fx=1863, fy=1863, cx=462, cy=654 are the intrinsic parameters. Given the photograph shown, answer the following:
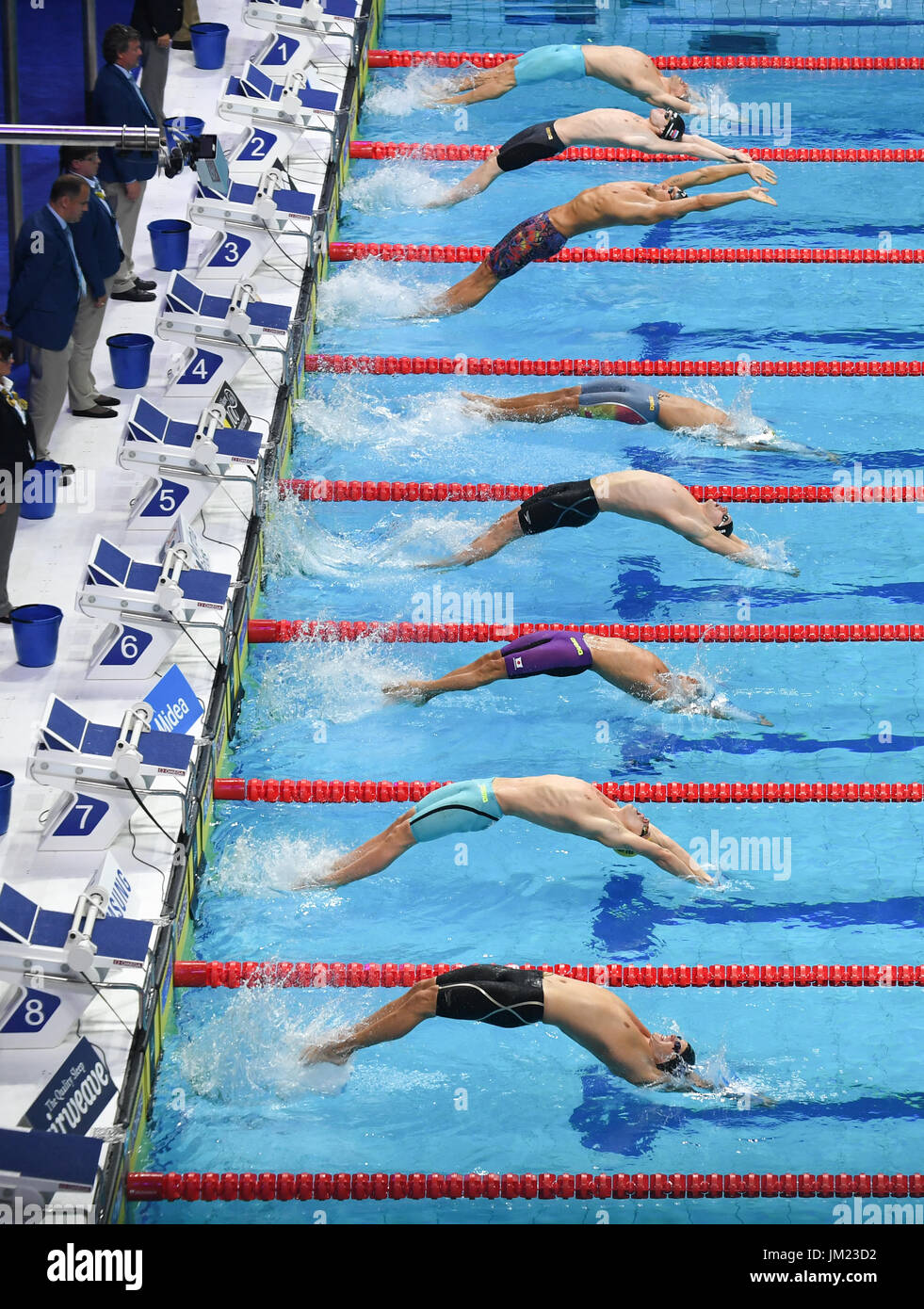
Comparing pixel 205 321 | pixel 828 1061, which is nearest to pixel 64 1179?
pixel 828 1061

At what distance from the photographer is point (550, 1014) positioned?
483 centimetres

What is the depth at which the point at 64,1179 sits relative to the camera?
4.20 m

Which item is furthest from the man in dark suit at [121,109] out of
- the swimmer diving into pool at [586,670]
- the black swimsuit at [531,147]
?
the swimmer diving into pool at [586,670]

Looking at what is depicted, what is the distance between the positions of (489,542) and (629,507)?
60cm

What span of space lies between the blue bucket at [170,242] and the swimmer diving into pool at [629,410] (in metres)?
1.54

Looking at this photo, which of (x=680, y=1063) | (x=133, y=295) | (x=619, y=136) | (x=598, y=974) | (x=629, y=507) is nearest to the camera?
(x=680, y=1063)

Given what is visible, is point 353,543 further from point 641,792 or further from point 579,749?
point 641,792

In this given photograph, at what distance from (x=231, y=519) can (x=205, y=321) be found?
862 millimetres

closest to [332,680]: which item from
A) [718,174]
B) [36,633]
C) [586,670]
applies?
[586,670]

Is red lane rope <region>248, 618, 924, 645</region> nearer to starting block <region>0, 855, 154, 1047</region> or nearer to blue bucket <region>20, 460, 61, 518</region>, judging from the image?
blue bucket <region>20, 460, 61, 518</region>

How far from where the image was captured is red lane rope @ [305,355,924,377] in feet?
27.2

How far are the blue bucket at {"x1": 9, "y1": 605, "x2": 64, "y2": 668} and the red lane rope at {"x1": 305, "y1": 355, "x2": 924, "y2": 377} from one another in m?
2.47

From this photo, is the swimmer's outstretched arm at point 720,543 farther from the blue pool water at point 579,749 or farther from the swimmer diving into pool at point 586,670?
the swimmer diving into pool at point 586,670
